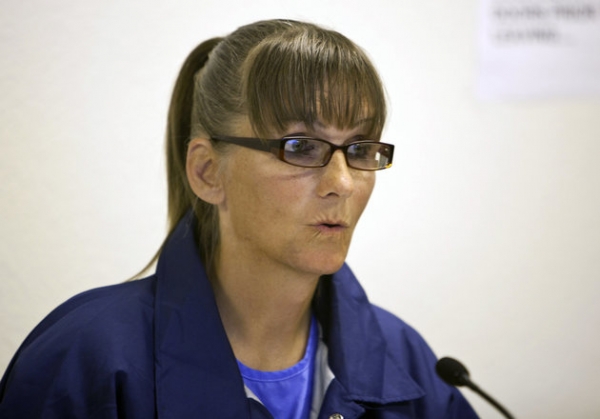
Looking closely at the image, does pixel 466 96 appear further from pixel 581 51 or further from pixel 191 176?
pixel 191 176

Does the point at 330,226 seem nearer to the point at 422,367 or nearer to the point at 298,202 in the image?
the point at 298,202

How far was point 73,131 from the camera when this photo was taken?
1.48 meters

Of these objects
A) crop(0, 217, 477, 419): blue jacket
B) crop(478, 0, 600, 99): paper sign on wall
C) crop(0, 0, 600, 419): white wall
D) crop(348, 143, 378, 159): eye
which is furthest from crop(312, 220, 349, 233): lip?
crop(478, 0, 600, 99): paper sign on wall

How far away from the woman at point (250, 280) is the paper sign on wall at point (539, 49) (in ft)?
2.34

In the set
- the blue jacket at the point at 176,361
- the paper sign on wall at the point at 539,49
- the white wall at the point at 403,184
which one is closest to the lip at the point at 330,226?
the blue jacket at the point at 176,361

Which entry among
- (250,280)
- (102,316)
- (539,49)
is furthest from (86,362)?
(539,49)

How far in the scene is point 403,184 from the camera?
5.87ft

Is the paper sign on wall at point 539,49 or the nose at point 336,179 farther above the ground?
the paper sign on wall at point 539,49

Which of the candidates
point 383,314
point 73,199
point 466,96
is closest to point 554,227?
→ point 466,96

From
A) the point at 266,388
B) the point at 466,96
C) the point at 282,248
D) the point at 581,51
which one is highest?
the point at 581,51

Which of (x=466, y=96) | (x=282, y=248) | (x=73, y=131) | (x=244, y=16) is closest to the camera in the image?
(x=282, y=248)

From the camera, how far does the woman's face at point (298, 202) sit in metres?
1.18

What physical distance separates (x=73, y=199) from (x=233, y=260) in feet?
1.34

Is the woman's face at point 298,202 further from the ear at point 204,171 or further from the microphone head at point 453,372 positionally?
the microphone head at point 453,372
